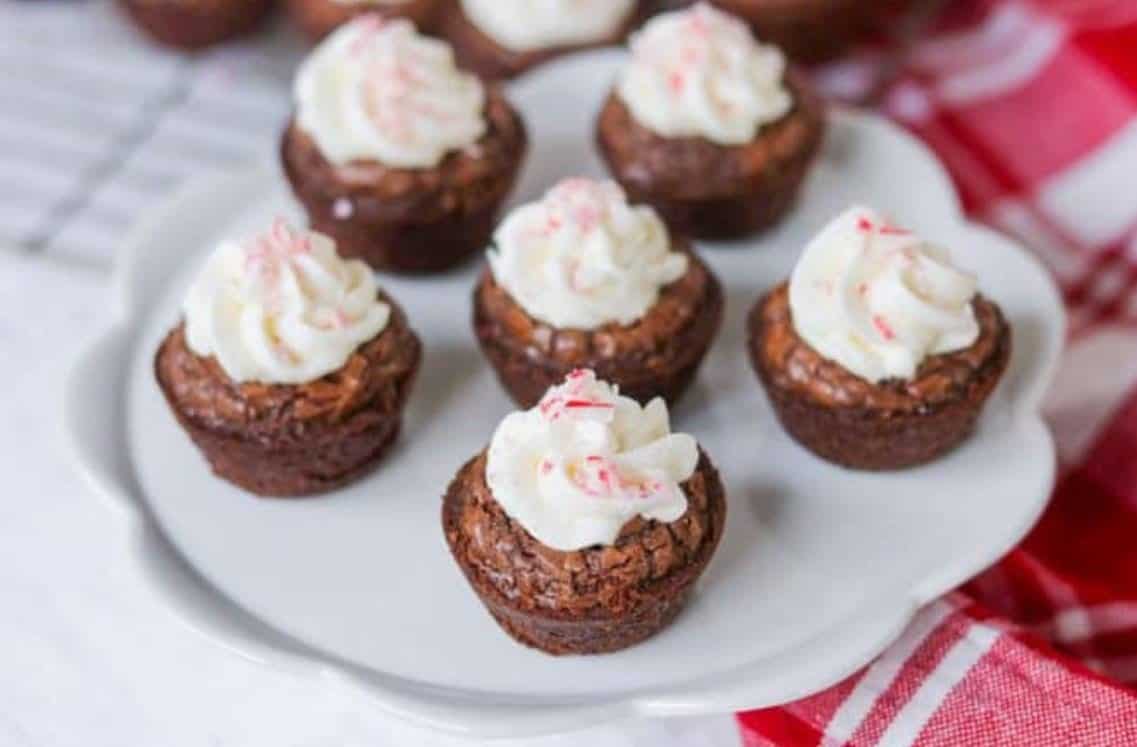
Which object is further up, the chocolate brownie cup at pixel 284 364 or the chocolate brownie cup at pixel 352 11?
the chocolate brownie cup at pixel 284 364

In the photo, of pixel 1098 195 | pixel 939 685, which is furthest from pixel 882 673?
pixel 1098 195

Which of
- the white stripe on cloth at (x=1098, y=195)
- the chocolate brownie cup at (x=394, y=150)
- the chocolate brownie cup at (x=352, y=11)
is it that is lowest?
the white stripe on cloth at (x=1098, y=195)

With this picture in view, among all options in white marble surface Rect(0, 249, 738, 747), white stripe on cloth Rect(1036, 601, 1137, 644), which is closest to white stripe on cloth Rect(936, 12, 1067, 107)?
white stripe on cloth Rect(1036, 601, 1137, 644)

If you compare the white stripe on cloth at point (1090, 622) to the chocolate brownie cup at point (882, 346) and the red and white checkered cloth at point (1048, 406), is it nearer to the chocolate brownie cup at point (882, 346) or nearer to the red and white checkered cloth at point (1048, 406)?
the red and white checkered cloth at point (1048, 406)

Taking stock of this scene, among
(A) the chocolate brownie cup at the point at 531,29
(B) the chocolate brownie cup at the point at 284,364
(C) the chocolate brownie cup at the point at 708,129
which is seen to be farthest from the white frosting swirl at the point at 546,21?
(B) the chocolate brownie cup at the point at 284,364

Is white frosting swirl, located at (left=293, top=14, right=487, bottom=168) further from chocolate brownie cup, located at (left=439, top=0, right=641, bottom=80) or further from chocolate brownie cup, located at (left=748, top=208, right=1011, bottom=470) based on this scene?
chocolate brownie cup, located at (left=748, top=208, right=1011, bottom=470)

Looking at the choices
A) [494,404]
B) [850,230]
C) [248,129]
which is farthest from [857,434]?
[248,129]

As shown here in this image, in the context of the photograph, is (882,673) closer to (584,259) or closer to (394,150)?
(584,259)
